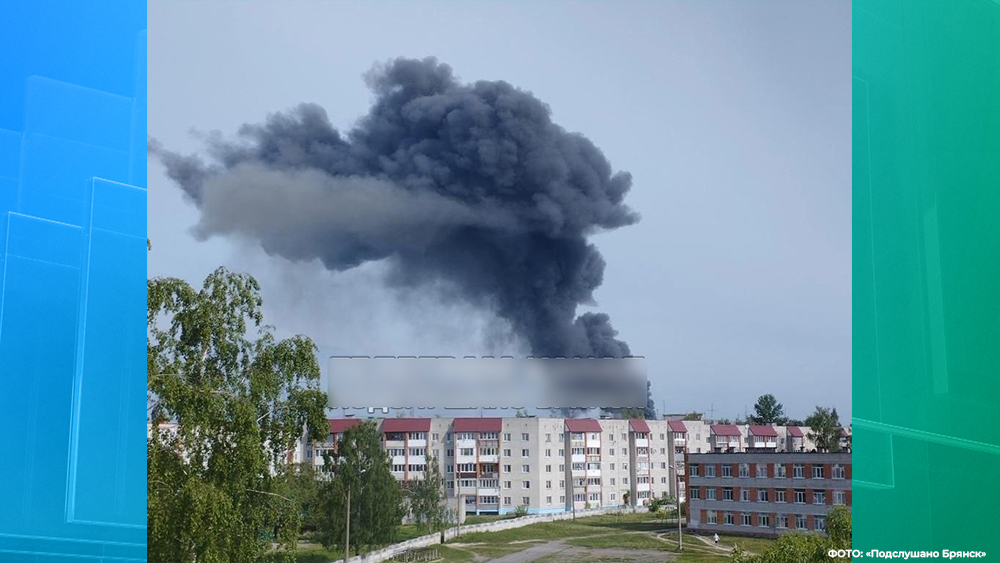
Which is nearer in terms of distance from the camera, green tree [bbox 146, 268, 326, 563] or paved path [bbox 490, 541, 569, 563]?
paved path [bbox 490, 541, 569, 563]

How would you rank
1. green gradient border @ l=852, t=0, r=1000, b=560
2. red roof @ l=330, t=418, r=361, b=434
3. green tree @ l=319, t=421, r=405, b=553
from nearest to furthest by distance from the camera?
green gradient border @ l=852, t=0, r=1000, b=560 → green tree @ l=319, t=421, r=405, b=553 → red roof @ l=330, t=418, r=361, b=434

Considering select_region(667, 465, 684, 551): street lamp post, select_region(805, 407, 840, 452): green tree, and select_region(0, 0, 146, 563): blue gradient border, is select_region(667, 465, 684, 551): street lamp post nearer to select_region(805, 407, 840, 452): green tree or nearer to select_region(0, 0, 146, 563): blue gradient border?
select_region(805, 407, 840, 452): green tree

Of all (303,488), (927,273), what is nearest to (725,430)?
(927,273)

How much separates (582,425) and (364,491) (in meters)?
1.47

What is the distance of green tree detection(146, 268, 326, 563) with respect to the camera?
17.3 ft

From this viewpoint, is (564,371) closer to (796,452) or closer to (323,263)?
(796,452)

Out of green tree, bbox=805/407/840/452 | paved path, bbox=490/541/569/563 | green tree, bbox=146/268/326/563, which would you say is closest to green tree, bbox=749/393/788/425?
green tree, bbox=805/407/840/452

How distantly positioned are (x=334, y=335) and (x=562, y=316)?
162 centimetres

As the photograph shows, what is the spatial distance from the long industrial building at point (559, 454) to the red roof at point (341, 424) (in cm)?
20

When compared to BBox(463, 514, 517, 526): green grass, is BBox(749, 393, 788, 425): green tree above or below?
above

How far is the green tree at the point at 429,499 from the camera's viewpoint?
5.21m

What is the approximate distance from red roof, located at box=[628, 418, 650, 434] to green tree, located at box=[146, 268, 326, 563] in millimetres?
2080

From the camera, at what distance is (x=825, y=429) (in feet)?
16.6

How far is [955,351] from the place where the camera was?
12.4 feet
